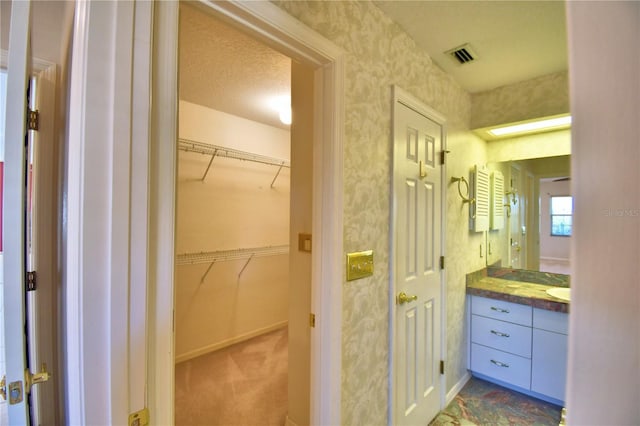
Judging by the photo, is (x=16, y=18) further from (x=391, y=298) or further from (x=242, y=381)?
(x=242, y=381)

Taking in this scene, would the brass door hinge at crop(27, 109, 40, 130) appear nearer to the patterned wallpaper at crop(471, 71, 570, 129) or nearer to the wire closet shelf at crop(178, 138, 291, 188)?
the wire closet shelf at crop(178, 138, 291, 188)

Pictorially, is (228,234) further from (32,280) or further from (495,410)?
(495,410)

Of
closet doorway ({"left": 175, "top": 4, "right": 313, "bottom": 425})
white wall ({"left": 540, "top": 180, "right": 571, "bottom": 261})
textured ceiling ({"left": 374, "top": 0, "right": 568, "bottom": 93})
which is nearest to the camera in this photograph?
textured ceiling ({"left": 374, "top": 0, "right": 568, "bottom": 93})

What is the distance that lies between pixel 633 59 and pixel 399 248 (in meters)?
1.40

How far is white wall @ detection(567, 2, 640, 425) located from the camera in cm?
20

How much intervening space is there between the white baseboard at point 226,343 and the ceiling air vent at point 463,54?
3318mm

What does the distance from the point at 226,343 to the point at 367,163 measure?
2696mm

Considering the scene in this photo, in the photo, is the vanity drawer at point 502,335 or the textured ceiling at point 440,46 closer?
the textured ceiling at point 440,46

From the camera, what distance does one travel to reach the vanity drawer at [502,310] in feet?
6.94

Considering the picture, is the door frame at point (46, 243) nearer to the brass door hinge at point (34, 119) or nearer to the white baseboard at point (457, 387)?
the brass door hinge at point (34, 119)

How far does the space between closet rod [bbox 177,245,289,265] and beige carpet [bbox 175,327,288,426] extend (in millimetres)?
978

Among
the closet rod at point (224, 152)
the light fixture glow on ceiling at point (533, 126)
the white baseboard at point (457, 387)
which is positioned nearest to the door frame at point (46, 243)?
the closet rod at point (224, 152)

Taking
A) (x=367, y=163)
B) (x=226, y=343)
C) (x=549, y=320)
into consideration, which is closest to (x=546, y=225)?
(x=549, y=320)

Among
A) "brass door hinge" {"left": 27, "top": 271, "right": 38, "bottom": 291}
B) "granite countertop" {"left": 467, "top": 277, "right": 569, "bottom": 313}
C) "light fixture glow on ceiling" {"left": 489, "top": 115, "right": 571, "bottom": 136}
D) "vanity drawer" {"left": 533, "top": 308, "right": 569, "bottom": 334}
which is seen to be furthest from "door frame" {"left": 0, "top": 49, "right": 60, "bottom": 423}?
"light fixture glow on ceiling" {"left": 489, "top": 115, "right": 571, "bottom": 136}
